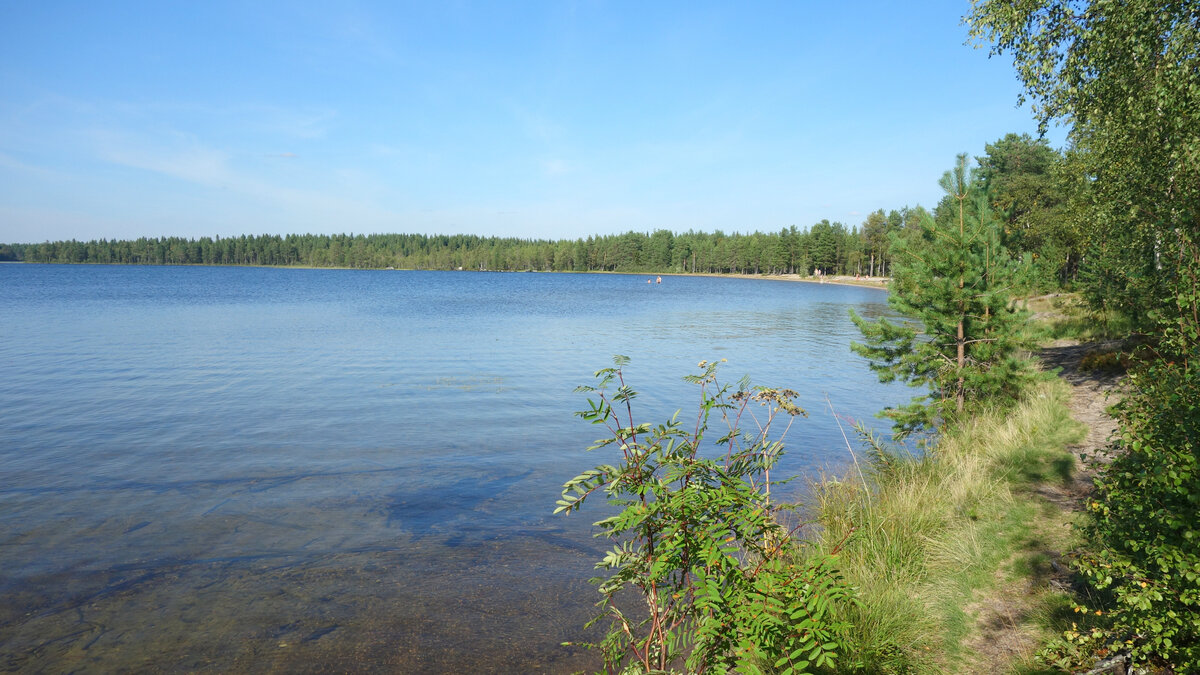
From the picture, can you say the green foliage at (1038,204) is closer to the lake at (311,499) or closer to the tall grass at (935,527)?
the lake at (311,499)

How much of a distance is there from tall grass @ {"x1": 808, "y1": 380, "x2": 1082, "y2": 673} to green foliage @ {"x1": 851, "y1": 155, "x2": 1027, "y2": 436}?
78 cm

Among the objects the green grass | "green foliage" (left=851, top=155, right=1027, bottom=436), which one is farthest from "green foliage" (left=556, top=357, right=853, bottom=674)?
the green grass

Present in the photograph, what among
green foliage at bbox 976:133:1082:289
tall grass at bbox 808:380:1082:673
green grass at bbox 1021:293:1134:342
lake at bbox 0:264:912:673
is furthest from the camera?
green foliage at bbox 976:133:1082:289

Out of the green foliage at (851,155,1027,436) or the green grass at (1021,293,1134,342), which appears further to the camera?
the green grass at (1021,293,1134,342)

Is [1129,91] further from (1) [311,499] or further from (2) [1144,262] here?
(1) [311,499]

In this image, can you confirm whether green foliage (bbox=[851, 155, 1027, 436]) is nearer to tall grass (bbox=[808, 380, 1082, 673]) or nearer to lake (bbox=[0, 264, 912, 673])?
tall grass (bbox=[808, 380, 1082, 673])

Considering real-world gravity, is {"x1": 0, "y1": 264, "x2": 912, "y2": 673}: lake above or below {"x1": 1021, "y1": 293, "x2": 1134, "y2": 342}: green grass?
below

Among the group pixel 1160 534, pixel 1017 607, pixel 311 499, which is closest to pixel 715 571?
pixel 1160 534

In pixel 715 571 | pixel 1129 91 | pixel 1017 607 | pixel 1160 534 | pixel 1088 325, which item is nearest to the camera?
pixel 1160 534

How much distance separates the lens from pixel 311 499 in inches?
434

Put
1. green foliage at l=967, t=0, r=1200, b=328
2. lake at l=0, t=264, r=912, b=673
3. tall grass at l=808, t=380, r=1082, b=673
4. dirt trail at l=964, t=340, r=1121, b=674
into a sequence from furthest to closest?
green foliage at l=967, t=0, r=1200, b=328, lake at l=0, t=264, r=912, b=673, tall grass at l=808, t=380, r=1082, b=673, dirt trail at l=964, t=340, r=1121, b=674

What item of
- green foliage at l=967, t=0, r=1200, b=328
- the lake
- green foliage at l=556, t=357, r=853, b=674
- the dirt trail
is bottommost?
the lake

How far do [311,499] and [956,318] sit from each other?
461 inches

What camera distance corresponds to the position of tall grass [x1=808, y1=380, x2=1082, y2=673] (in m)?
5.29
